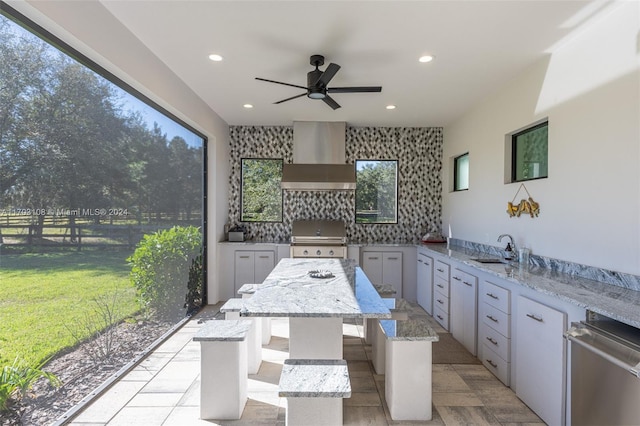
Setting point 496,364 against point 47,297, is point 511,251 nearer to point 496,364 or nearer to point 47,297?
point 496,364

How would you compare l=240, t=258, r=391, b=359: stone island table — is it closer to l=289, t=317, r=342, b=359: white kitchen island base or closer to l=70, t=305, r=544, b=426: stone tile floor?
l=289, t=317, r=342, b=359: white kitchen island base

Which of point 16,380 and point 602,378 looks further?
point 16,380

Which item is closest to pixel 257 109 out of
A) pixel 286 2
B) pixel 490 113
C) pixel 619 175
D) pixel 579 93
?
pixel 286 2

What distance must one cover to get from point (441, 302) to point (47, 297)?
12.0ft

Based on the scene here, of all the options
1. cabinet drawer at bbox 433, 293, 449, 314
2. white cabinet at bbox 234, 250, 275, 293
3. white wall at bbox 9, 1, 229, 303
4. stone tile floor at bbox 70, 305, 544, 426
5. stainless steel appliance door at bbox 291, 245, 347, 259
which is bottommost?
stone tile floor at bbox 70, 305, 544, 426

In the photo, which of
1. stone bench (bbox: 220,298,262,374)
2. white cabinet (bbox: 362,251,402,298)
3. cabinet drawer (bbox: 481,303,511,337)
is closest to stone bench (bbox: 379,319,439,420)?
cabinet drawer (bbox: 481,303,511,337)

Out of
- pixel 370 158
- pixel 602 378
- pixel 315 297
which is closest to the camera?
pixel 602 378

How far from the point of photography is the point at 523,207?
9.83 feet

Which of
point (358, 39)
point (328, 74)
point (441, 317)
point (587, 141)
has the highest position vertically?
point (358, 39)

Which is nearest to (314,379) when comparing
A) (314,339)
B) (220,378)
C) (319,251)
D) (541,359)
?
(314,339)

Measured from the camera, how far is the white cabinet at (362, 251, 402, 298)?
4.80m

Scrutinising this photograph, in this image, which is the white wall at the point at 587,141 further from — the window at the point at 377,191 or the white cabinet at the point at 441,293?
the window at the point at 377,191

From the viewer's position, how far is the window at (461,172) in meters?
4.54

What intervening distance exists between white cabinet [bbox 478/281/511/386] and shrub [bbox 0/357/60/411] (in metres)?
3.10
